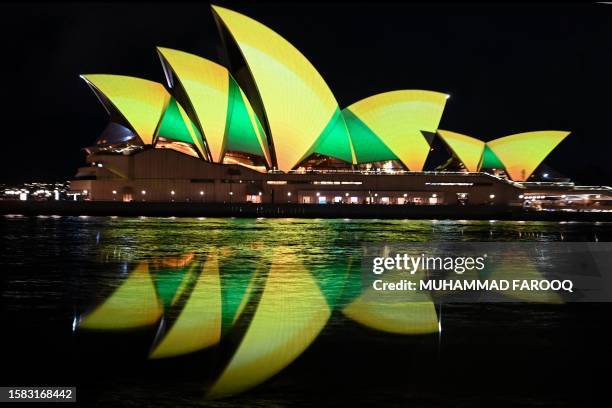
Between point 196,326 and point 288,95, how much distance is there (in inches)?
1579

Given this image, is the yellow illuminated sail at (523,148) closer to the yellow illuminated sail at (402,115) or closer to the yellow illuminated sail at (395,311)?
the yellow illuminated sail at (402,115)

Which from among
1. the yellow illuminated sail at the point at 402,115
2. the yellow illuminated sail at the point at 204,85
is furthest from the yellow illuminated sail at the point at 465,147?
the yellow illuminated sail at the point at 204,85

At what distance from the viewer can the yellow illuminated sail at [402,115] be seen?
57.3 meters

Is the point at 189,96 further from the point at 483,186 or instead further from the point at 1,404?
the point at 1,404

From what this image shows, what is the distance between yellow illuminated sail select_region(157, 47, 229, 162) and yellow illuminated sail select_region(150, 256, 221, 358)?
3623 centimetres

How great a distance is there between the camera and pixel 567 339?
10078 mm

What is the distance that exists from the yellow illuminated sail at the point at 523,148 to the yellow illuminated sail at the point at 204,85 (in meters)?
27.6

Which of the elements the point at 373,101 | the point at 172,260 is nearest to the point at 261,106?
the point at 373,101

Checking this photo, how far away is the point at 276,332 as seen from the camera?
33.1ft

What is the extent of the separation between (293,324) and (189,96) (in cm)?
4100

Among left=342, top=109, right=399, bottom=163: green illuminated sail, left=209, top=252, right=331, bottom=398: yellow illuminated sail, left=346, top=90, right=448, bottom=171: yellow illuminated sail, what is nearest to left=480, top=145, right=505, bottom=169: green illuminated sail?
left=346, top=90, right=448, bottom=171: yellow illuminated sail

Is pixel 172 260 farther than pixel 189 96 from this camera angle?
No

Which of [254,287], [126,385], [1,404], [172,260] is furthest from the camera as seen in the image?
[172,260]

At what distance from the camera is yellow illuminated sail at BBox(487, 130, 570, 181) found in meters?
66.5
